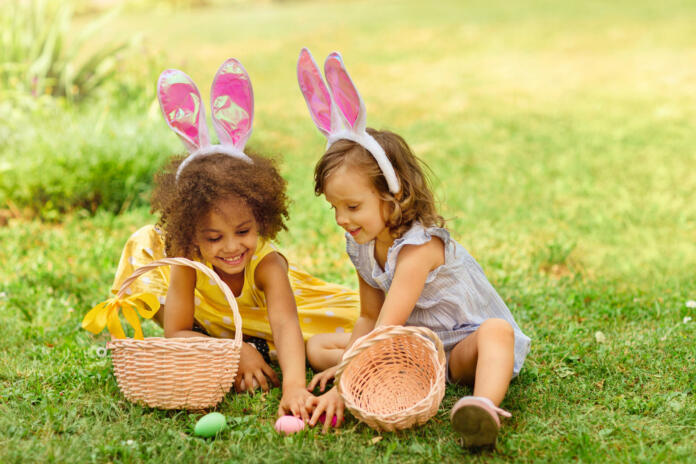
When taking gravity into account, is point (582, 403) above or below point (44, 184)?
below

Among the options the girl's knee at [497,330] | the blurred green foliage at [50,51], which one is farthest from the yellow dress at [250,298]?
the blurred green foliage at [50,51]

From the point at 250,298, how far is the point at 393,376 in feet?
2.59

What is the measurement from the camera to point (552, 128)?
25.4 feet

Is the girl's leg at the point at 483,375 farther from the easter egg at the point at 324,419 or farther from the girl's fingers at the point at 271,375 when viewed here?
the girl's fingers at the point at 271,375

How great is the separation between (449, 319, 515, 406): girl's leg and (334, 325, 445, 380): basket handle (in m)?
0.16

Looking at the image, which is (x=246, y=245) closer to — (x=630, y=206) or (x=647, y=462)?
(x=647, y=462)

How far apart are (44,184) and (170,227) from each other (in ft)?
9.00

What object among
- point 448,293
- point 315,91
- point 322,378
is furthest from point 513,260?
point 315,91

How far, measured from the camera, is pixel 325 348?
3150 mm

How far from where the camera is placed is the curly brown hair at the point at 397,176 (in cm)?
272

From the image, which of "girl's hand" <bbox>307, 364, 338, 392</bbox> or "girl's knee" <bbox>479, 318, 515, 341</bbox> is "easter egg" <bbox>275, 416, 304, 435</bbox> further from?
"girl's knee" <bbox>479, 318, 515, 341</bbox>

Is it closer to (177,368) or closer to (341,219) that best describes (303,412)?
(177,368)

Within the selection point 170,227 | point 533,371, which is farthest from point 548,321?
point 170,227

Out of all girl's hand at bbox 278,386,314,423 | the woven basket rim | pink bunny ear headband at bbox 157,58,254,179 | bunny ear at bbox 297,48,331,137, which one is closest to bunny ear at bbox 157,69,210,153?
pink bunny ear headband at bbox 157,58,254,179
